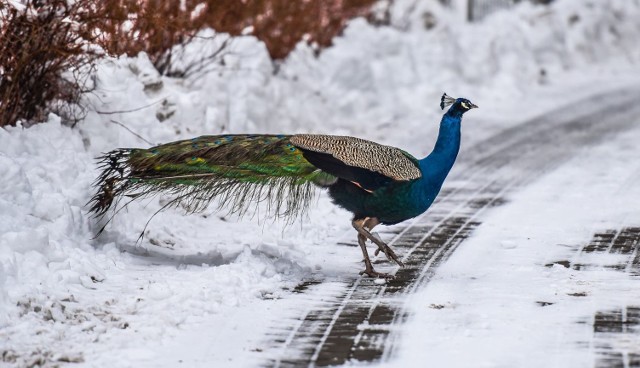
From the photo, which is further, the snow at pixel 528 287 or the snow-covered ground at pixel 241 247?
the snow-covered ground at pixel 241 247

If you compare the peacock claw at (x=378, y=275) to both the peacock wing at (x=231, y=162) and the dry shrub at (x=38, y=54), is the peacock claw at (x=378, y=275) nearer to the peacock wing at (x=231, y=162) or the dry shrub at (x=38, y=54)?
the peacock wing at (x=231, y=162)

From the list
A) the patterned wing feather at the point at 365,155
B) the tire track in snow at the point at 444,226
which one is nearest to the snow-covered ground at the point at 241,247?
the tire track in snow at the point at 444,226

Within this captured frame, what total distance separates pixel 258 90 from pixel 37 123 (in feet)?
14.6

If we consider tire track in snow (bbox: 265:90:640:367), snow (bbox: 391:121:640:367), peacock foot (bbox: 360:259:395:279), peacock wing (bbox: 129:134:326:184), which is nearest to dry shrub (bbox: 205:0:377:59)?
tire track in snow (bbox: 265:90:640:367)

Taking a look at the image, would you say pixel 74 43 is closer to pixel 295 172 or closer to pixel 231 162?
pixel 231 162

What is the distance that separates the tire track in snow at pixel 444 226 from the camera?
234 inches

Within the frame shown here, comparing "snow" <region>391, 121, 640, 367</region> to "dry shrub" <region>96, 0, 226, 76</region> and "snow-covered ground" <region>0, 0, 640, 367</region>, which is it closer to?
"snow-covered ground" <region>0, 0, 640, 367</region>

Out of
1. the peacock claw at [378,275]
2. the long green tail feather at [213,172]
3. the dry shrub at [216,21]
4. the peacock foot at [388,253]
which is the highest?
the dry shrub at [216,21]

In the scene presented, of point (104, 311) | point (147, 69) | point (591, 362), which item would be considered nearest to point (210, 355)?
point (104, 311)

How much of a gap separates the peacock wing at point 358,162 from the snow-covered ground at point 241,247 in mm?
798

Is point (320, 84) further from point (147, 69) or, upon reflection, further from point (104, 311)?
point (104, 311)

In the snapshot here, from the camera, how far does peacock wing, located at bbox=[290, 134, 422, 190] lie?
7.38 m

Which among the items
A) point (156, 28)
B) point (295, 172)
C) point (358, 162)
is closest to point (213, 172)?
point (295, 172)

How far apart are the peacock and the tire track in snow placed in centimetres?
60
